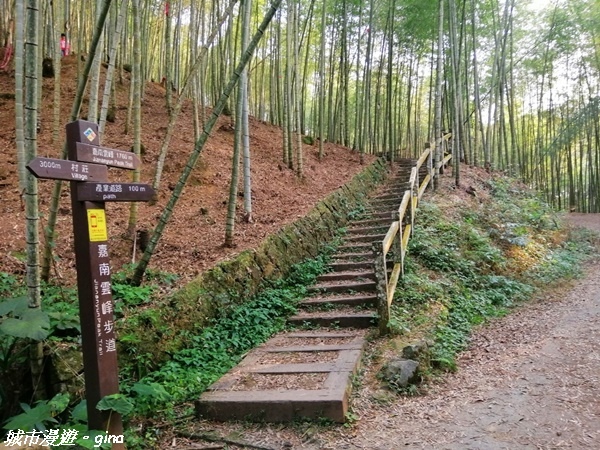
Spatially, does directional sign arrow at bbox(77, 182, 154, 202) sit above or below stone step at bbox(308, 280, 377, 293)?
above

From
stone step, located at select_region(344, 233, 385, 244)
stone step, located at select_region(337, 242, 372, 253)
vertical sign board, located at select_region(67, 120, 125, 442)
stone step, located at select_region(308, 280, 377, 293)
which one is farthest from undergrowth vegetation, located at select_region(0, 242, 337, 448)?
stone step, located at select_region(344, 233, 385, 244)

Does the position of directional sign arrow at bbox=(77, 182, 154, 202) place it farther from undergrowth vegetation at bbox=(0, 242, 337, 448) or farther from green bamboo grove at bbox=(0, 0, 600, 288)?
green bamboo grove at bbox=(0, 0, 600, 288)

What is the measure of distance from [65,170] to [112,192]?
1.01 ft

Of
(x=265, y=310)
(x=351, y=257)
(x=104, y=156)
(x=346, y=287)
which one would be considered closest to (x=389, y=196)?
(x=351, y=257)

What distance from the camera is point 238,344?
415 centimetres

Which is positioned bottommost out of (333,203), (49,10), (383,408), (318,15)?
(383,408)

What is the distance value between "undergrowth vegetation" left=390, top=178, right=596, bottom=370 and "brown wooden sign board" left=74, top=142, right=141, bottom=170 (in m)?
3.02

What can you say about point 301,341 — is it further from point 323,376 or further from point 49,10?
point 49,10

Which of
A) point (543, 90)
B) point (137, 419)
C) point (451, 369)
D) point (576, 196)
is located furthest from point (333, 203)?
point (576, 196)

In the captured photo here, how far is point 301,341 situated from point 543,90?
17.3 metres

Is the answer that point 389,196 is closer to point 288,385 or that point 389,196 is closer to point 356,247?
point 356,247

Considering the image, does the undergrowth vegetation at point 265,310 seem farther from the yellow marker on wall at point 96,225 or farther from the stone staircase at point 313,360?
the yellow marker on wall at point 96,225

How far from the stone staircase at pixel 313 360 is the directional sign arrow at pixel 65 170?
1.82 meters

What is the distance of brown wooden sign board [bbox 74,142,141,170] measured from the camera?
252cm
